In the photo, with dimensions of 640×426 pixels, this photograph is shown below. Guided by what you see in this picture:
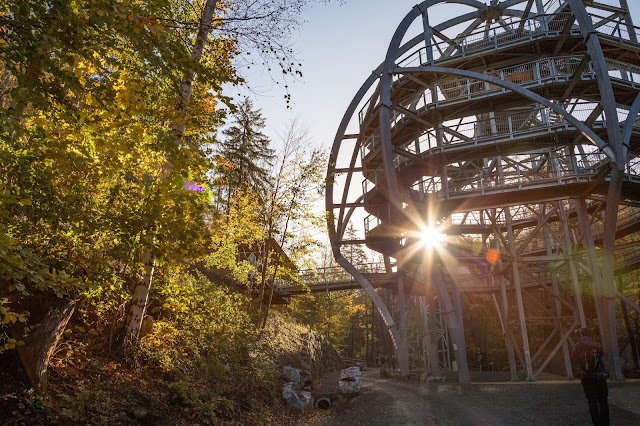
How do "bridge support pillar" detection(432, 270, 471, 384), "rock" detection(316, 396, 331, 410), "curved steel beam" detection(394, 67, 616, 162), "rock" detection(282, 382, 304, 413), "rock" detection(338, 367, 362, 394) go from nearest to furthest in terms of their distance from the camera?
"rock" detection(282, 382, 304, 413) < "rock" detection(316, 396, 331, 410) < "curved steel beam" detection(394, 67, 616, 162) < "rock" detection(338, 367, 362, 394) < "bridge support pillar" detection(432, 270, 471, 384)

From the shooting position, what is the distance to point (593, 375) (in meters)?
6.41

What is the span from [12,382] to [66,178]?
2.60 meters

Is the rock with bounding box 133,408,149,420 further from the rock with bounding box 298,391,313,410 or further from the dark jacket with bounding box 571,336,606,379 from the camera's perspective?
the rock with bounding box 298,391,313,410

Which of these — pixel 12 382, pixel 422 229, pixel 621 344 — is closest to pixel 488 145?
pixel 422 229

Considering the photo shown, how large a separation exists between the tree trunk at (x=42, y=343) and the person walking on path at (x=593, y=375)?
26.0 ft

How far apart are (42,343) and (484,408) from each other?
10518mm

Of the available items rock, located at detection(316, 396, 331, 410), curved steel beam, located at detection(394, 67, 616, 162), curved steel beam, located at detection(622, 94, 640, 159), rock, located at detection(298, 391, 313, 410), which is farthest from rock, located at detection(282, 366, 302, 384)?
curved steel beam, located at detection(622, 94, 640, 159)

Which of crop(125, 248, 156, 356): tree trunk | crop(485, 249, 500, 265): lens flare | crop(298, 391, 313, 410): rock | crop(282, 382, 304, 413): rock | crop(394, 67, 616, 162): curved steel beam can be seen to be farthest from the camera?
crop(485, 249, 500, 265): lens flare

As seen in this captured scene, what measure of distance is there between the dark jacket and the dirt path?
198cm

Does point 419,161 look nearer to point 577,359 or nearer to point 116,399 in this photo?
point 577,359

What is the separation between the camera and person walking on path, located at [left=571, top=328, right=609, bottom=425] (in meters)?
6.37

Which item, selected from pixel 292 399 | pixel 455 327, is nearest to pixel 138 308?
pixel 292 399

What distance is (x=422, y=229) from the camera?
59.1 ft

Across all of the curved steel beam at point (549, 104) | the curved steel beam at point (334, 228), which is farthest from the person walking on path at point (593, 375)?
the curved steel beam at point (334, 228)
